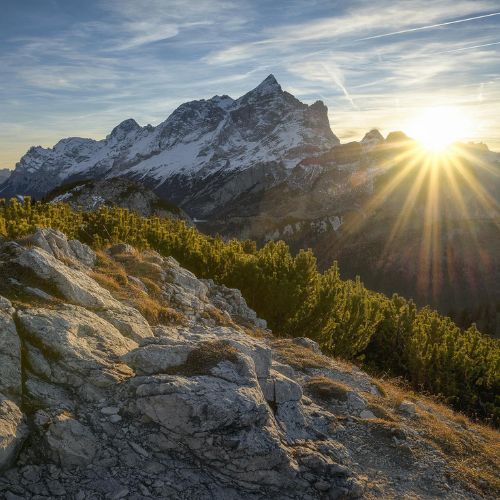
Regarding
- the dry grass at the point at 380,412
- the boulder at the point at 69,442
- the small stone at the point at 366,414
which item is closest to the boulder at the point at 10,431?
the boulder at the point at 69,442

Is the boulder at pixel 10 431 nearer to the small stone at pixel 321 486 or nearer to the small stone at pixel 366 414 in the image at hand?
the small stone at pixel 321 486

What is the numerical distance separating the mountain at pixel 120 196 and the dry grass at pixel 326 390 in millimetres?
95534

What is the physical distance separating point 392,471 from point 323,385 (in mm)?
4279

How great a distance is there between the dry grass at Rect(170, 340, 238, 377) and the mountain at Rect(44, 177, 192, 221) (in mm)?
97724

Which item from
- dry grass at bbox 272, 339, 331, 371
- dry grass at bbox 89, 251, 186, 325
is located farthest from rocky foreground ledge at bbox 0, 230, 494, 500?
dry grass at bbox 272, 339, 331, 371

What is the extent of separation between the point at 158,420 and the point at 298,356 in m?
10.5

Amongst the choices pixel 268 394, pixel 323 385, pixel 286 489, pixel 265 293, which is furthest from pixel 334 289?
pixel 286 489

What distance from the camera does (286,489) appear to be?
32.2 ft

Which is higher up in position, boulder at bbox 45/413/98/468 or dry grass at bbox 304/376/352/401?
boulder at bbox 45/413/98/468

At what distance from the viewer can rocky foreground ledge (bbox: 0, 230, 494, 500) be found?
8953mm

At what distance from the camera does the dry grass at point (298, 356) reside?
18.5m

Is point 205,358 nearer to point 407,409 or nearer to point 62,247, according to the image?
point 407,409

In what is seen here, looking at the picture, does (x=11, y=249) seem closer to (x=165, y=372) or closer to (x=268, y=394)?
(x=165, y=372)

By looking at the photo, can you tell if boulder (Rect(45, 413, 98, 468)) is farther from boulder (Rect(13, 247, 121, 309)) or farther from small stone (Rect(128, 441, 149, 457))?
boulder (Rect(13, 247, 121, 309))
